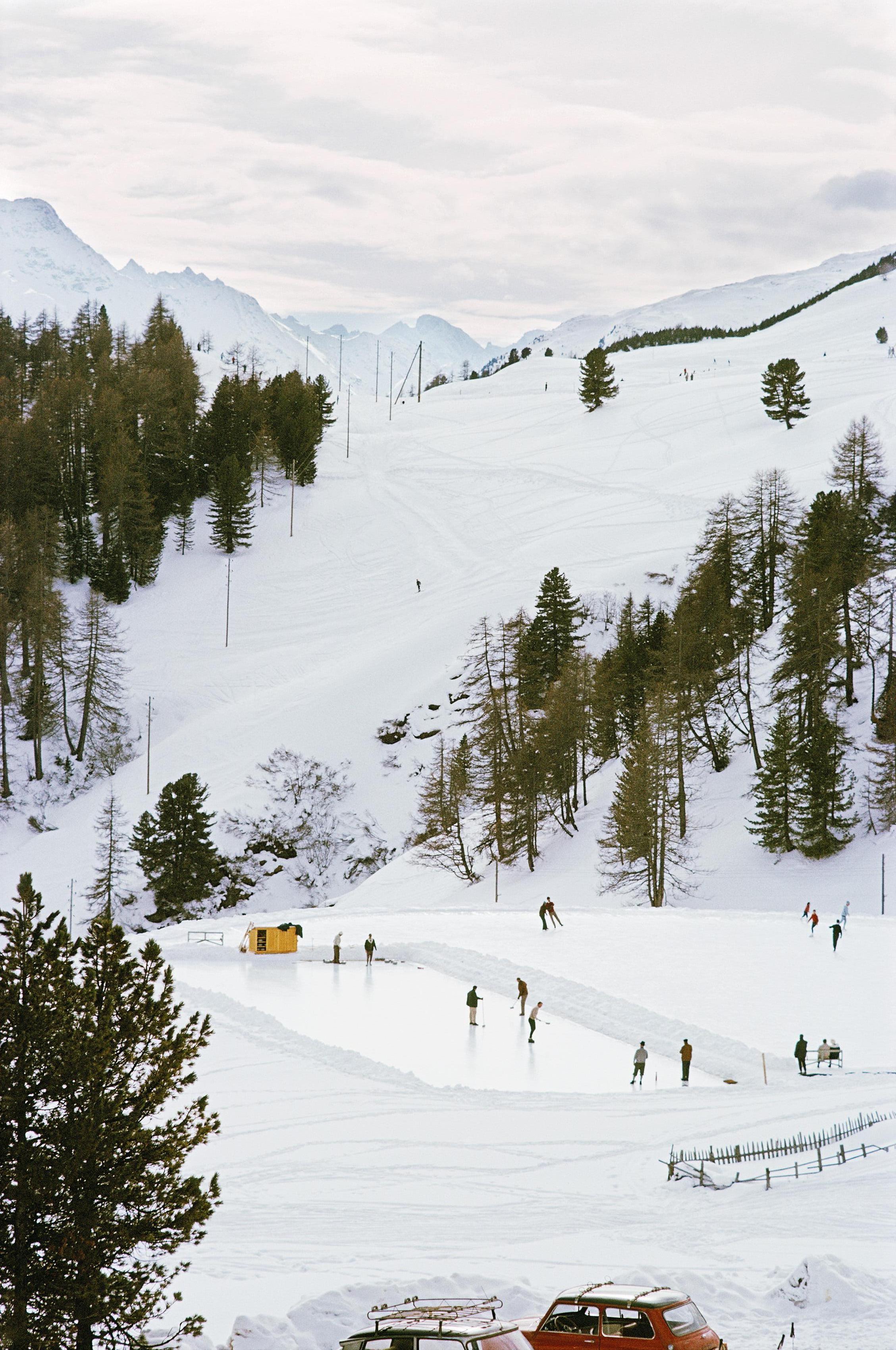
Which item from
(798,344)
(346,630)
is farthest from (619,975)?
(798,344)

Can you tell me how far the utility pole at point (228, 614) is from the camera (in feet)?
280

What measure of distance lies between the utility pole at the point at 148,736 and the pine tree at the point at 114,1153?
59.2 m

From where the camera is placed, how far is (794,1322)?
11578mm

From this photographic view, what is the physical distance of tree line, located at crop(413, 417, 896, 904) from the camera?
159ft

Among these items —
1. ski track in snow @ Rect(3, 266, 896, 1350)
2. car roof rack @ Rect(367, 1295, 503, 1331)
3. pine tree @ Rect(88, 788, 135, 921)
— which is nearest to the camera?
car roof rack @ Rect(367, 1295, 503, 1331)

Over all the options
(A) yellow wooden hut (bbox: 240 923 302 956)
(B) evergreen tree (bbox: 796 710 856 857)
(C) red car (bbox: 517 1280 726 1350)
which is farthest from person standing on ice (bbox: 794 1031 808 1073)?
(B) evergreen tree (bbox: 796 710 856 857)

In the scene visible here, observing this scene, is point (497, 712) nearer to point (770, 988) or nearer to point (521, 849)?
point (521, 849)

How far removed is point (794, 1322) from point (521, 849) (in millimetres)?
46258

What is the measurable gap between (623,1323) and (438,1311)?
170 centimetres

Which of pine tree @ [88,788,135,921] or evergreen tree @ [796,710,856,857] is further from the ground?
evergreen tree @ [796,710,856,857]

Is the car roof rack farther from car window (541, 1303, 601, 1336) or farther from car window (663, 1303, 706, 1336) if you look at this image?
car window (663, 1303, 706, 1336)

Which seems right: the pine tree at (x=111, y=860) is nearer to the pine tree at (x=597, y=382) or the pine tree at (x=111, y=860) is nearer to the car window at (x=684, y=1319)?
the car window at (x=684, y=1319)

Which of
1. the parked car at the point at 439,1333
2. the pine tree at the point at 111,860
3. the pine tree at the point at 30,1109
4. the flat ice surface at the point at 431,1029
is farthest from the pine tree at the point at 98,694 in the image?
the parked car at the point at 439,1333

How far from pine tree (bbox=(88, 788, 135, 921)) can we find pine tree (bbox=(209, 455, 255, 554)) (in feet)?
102
